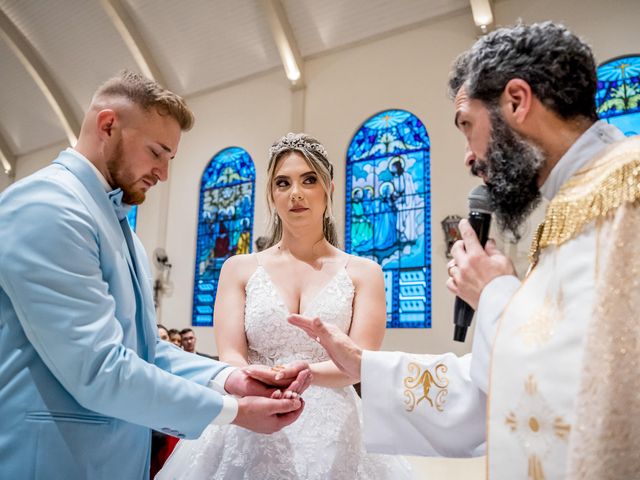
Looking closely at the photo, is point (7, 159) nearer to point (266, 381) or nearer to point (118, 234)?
point (118, 234)

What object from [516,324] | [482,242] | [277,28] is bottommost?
[516,324]

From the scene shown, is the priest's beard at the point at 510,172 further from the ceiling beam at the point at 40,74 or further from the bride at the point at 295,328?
the ceiling beam at the point at 40,74

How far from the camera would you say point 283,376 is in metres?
1.96

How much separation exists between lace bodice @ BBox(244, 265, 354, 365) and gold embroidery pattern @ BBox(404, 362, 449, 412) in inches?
25.1

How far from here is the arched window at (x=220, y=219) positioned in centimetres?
1144

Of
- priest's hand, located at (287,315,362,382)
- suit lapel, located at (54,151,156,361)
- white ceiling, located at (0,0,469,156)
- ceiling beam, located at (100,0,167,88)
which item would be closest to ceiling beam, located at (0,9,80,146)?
white ceiling, located at (0,0,469,156)

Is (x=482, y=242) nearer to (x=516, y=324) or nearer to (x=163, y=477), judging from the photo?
(x=516, y=324)

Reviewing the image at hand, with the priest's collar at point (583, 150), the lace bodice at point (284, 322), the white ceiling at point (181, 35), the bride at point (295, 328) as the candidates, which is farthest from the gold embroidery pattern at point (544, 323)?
the white ceiling at point (181, 35)

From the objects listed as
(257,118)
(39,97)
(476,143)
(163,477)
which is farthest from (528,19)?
(39,97)

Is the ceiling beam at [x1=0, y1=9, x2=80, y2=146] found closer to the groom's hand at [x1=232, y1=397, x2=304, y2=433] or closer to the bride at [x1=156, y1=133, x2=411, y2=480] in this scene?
the bride at [x1=156, y1=133, x2=411, y2=480]

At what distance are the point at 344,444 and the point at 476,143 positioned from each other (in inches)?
47.9

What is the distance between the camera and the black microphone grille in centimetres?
172

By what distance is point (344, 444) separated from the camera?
7.02 ft

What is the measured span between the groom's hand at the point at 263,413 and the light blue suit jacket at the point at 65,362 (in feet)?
0.53
